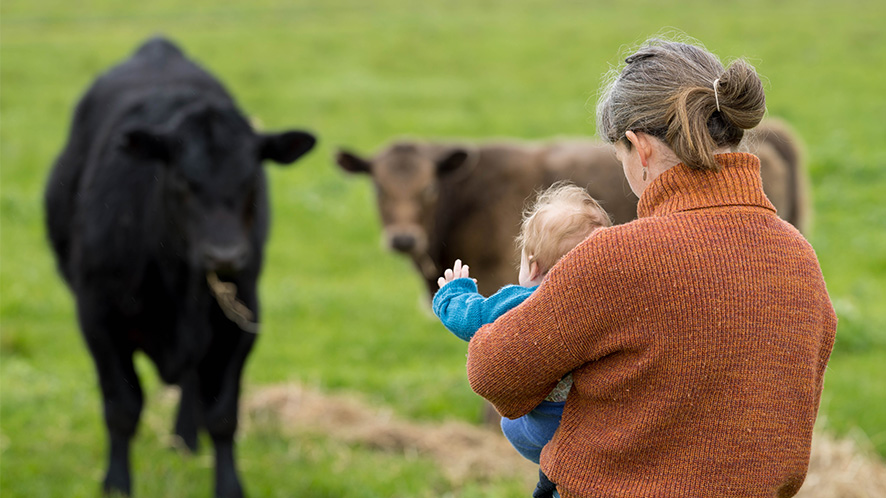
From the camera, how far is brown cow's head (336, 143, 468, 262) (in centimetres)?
825

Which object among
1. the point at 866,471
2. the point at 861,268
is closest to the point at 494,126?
the point at 861,268

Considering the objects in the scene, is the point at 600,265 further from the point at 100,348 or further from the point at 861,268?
the point at 861,268

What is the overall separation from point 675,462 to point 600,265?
1.50 ft

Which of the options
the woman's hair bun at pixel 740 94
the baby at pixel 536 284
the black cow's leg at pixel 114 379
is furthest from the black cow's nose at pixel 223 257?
the woman's hair bun at pixel 740 94

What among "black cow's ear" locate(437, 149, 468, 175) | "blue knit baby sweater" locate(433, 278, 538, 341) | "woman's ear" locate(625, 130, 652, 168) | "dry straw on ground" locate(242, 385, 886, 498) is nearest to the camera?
"woman's ear" locate(625, 130, 652, 168)

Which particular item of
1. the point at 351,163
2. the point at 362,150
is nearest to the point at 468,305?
the point at 351,163

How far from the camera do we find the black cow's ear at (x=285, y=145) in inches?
219

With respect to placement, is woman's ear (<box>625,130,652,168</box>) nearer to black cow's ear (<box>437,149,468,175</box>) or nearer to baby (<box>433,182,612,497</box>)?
baby (<box>433,182,612,497</box>)

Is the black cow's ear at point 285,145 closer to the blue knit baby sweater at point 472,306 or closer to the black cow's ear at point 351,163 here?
the black cow's ear at point 351,163

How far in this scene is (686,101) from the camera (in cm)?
209

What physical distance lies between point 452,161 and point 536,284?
6.04 m

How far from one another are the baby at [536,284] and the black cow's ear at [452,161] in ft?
19.4

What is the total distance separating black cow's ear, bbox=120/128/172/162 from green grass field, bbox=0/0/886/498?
173cm

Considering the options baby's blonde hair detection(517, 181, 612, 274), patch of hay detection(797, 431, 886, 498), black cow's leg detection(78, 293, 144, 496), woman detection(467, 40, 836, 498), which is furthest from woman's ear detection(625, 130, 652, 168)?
black cow's leg detection(78, 293, 144, 496)
